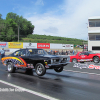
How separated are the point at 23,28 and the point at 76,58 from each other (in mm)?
72709

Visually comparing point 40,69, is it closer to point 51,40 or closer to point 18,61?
point 18,61

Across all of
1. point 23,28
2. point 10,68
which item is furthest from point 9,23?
point 10,68

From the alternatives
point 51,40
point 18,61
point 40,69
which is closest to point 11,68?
point 18,61

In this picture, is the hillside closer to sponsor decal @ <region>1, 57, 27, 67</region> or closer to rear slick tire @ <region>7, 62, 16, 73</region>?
rear slick tire @ <region>7, 62, 16, 73</region>

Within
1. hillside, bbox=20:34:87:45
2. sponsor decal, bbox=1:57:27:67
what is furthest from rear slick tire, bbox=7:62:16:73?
hillside, bbox=20:34:87:45

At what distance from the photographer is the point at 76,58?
56.9 feet

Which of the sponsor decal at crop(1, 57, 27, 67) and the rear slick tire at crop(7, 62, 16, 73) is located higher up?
the sponsor decal at crop(1, 57, 27, 67)

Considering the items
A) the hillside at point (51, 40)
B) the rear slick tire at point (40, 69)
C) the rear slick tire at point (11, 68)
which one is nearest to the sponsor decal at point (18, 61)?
the rear slick tire at point (11, 68)

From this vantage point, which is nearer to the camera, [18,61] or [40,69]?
[40,69]

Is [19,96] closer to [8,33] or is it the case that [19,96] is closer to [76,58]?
[76,58]

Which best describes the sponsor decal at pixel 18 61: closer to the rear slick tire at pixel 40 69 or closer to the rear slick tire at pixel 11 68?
the rear slick tire at pixel 11 68

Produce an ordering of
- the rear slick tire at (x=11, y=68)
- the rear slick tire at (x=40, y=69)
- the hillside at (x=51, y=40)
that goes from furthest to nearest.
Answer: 1. the hillside at (x=51, y=40)
2. the rear slick tire at (x=11, y=68)
3. the rear slick tire at (x=40, y=69)

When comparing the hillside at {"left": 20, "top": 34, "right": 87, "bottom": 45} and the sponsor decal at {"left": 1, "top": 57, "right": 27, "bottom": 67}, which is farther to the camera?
the hillside at {"left": 20, "top": 34, "right": 87, "bottom": 45}

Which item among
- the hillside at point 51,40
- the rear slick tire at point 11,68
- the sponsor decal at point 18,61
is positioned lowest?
the rear slick tire at point 11,68
